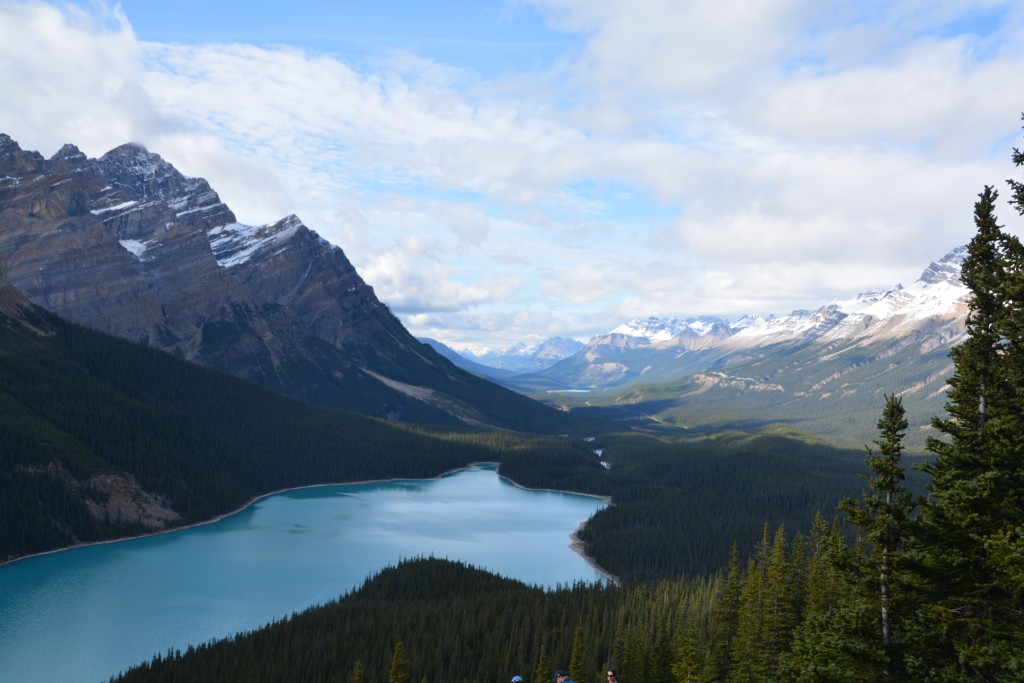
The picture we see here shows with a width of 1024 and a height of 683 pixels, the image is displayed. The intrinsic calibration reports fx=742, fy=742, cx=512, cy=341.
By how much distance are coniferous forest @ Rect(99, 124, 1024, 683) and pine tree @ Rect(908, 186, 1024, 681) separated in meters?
0.06

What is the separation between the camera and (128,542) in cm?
16438

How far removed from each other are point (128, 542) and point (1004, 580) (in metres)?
177

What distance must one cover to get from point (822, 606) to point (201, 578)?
116 metres

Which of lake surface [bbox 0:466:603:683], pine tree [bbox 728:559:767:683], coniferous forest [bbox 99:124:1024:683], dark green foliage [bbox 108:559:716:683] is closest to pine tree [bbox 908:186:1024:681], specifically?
coniferous forest [bbox 99:124:1024:683]

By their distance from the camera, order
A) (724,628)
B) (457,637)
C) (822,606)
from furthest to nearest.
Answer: (457,637) → (724,628) → (822,606)

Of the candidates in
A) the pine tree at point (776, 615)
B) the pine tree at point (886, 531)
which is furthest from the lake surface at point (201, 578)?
the pine tree at point (886, 531)

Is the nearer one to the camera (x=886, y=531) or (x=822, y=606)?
(x=886, y=531)

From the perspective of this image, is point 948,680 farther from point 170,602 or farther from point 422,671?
point 170,602

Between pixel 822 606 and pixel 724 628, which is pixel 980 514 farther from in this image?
pixel 724 628

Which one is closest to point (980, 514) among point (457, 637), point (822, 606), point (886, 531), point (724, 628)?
point (886, 531)

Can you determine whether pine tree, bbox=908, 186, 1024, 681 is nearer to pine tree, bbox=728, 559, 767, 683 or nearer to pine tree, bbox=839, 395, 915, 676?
pine tree, bbox=839, 395, 915, 676

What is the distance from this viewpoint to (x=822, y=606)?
5888 centimetres

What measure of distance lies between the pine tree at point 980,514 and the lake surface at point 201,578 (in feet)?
306

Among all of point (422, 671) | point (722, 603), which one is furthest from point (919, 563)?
point (422, 671)
